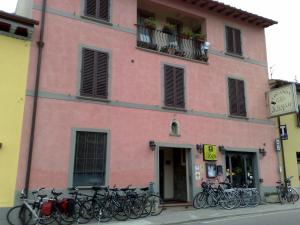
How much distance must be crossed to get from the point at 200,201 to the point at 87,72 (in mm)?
6885

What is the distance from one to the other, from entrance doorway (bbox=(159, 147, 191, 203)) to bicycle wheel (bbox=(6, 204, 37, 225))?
6.49 meters

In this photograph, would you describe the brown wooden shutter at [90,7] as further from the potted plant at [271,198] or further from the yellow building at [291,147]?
the potted plant at [271,198]

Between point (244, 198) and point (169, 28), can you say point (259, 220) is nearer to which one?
point (244, 198)

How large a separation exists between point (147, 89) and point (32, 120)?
15.9ft

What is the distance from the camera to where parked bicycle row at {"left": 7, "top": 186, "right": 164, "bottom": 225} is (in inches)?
406

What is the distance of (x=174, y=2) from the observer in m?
16.2

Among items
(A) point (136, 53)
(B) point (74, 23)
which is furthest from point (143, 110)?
(B) point (74, 23)

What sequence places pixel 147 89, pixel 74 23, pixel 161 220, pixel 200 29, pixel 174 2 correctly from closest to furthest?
pixel 161 220 < pixel 74 23 < pixel 147 89 < pixel 174 2 < pixel 200 29

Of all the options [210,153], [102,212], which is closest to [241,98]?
[210,153]

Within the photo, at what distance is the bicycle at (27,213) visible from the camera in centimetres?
1023

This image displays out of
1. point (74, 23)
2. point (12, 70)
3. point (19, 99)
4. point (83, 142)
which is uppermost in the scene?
point (74, 23)

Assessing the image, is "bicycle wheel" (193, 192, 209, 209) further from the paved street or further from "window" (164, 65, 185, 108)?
"window" (164, 65, 185, 108)

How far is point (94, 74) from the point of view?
13156 millimetres

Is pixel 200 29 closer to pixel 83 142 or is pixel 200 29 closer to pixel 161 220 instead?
pixel 83 142
